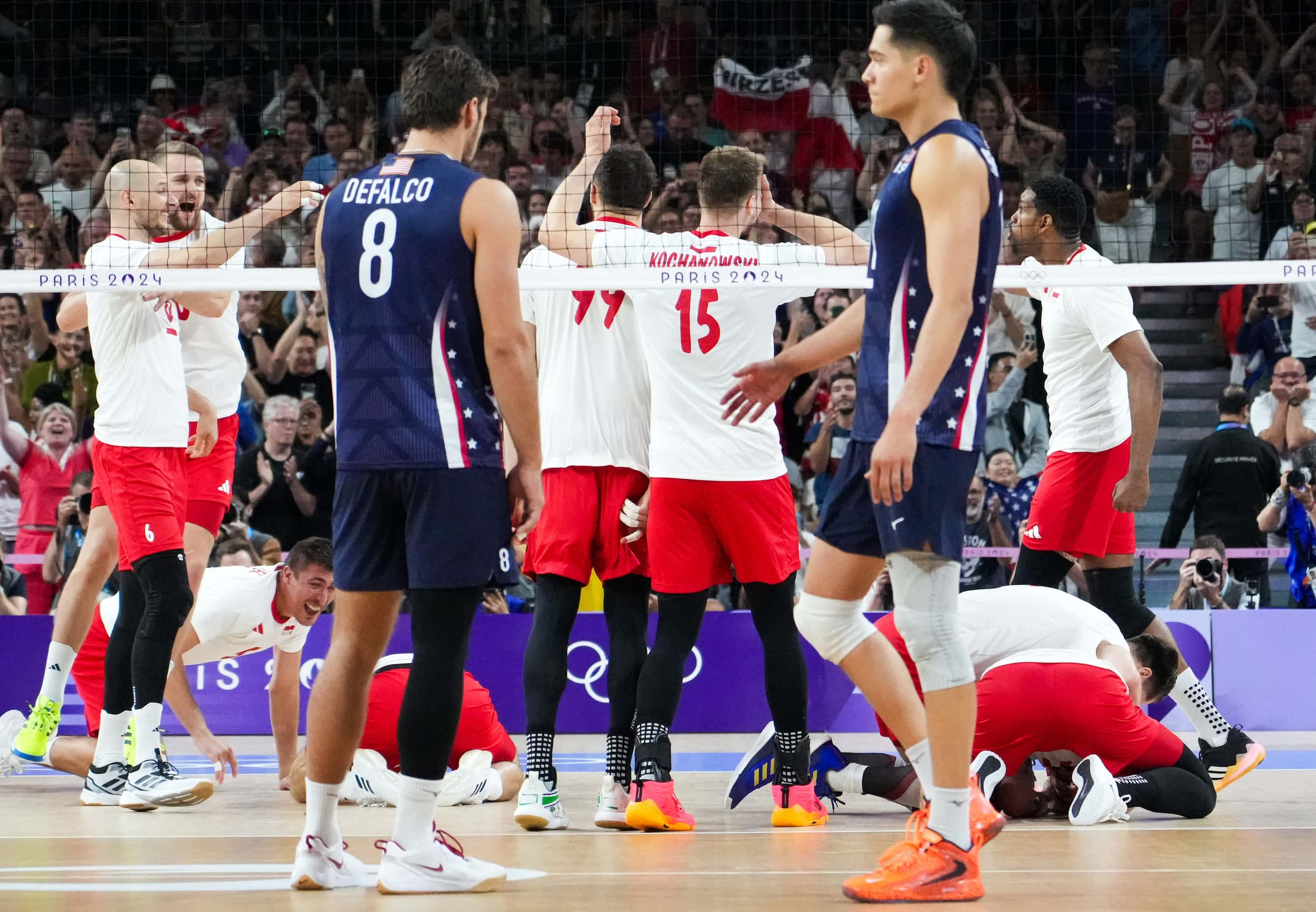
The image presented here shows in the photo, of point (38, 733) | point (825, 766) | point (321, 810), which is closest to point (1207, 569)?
point (825, 766)

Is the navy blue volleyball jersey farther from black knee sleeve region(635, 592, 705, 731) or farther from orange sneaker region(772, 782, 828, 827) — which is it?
orange sneaker region(772, 782, 828, 827)

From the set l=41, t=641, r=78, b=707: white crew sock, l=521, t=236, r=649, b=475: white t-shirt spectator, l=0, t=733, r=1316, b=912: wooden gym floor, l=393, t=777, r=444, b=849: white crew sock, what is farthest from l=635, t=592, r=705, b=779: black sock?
l=41, t=641, r=78, b=707: white crew sock

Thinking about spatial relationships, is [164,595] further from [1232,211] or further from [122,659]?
[1232,211]

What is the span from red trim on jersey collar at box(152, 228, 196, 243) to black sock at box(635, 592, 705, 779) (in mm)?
2652

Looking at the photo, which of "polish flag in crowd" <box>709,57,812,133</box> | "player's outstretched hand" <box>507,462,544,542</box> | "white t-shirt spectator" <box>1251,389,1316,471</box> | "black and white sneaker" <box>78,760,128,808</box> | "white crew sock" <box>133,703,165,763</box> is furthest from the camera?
"polish flag in crowd" <box>709,57,812,133</box>

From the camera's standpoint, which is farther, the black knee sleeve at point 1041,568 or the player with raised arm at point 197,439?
the black knee sleeve at point 1041,568

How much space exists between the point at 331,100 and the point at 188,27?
171 centimetres

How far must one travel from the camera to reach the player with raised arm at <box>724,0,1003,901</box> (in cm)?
391

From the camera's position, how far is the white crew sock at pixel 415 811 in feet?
13.1

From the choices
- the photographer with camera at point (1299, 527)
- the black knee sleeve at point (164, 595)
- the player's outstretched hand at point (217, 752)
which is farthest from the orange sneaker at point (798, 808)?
the photographer with camera at point (1299, 527)

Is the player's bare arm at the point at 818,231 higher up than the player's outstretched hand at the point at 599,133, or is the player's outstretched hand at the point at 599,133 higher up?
the player's outstretched hand at the point at 599,133

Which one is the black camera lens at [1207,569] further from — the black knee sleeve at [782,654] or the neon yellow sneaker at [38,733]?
the neon yellow sneaker at [38,733]

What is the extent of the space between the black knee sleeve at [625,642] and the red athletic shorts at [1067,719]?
98 centimetres

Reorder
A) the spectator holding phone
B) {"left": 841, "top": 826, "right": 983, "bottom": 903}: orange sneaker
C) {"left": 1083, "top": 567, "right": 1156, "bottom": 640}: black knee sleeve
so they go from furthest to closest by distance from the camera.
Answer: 1. the spectator holding phone
2. {"left": 1083, "top": 567, "right": 1156, "bottom": 640}: black knee sleeve
3. {"left": 841, "top": 826, "right": 983, "bottom": 903}: orange sneaker
